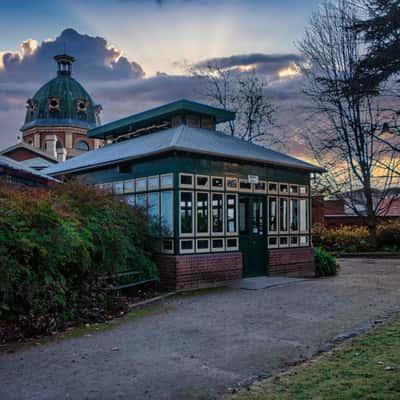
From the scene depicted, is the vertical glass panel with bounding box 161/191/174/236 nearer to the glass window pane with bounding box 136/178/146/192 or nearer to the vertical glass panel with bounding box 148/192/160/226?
the vertical glass panel with bounding box 148/192/160/226

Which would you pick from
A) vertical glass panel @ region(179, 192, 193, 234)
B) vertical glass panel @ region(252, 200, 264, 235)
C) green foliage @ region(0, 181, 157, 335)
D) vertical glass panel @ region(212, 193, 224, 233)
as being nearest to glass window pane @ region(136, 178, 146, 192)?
vertical glass panel @ region(179, 192, 193, 234)

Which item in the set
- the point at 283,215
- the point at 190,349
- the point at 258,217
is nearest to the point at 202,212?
the point at 258,217

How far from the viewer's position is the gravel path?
514 centimetres

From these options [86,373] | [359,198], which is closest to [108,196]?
[86,373]

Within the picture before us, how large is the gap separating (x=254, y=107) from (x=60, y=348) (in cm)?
2749

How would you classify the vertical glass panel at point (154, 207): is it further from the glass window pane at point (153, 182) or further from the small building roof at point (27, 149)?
the small building roof at point (27, 149)

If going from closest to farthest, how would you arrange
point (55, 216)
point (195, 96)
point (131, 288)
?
1. point (55, 216)
2. point (131, 288)
3. point (195, 96)

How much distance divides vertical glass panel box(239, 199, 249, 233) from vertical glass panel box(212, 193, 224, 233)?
2.91 feet

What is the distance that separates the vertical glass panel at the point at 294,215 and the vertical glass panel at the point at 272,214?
2.79 ft

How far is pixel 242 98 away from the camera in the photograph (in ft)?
107

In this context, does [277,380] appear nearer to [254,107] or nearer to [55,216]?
[55,216]

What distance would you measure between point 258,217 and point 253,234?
0.58 metres

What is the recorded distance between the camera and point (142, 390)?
16.4ft

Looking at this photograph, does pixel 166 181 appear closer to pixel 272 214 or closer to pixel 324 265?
pixel 272 214
